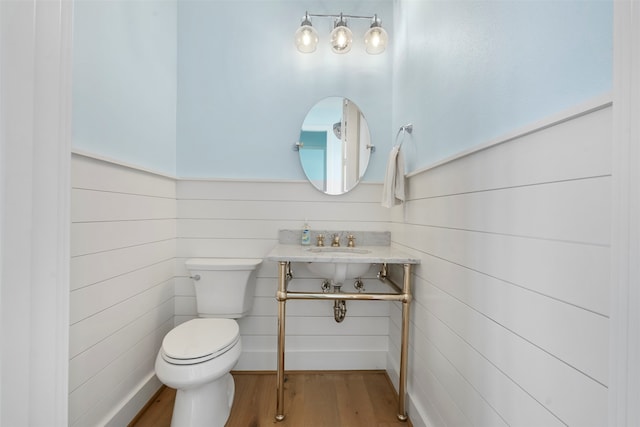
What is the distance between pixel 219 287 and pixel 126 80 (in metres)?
1.18

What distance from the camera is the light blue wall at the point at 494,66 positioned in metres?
0.55

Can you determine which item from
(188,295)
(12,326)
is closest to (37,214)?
(12,326)

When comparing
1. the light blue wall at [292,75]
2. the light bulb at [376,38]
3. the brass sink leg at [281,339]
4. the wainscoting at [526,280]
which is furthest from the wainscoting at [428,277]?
the light bulb at [376,38]

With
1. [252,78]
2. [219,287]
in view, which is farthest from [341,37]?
[219,287]

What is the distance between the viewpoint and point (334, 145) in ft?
6.12

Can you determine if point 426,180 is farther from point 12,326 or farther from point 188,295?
point 188,295

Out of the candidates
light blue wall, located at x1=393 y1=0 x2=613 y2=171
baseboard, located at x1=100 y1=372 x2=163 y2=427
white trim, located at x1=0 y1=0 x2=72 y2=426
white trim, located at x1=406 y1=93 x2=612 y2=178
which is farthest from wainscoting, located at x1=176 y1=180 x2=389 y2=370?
white trim, located at x1=0 y1=0 x2=72 y2=426

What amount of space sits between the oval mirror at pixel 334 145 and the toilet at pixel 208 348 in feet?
2.40

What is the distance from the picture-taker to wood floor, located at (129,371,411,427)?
1358mm

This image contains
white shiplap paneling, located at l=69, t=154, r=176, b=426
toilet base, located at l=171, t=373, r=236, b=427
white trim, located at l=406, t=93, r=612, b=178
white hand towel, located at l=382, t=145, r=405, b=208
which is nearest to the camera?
white trim, located at l=406, t=93, r=612, b=178

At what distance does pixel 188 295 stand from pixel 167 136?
1029 mm

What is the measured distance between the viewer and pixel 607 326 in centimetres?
49

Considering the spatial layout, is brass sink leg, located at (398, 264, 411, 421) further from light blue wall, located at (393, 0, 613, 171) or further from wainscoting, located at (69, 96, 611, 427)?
light blue wall, located at (393, 0, 613, 171)

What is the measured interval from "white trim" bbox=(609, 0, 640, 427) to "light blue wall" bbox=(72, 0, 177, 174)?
1.49m
